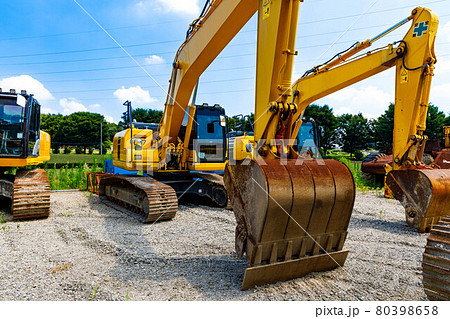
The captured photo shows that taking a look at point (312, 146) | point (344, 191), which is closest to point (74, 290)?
point (344, 191)

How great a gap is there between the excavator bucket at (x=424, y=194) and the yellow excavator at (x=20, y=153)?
290 inches

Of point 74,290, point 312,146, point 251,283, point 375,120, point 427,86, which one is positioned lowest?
point 74,290

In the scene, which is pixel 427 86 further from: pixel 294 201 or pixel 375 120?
pixel 375 120

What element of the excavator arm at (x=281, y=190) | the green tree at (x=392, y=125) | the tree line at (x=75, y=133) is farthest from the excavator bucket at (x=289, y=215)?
the tree line at (x=75, y=133)

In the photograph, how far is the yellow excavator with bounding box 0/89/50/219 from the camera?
6.23 m

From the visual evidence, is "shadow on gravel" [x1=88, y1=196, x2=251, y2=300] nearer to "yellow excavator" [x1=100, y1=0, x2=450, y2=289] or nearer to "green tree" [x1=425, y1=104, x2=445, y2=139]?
"yellow excavator" [x1=100, y1=0, x2=450, y2=289]

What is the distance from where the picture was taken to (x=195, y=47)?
221 inches

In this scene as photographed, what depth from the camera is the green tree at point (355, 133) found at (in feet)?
133

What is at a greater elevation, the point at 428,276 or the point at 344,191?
the point at 344,191

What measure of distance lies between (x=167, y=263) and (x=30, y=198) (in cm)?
399

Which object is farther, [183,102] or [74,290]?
[183,102]

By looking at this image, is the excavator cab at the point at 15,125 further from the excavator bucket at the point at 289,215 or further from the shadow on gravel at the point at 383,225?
the shadow on gravel at the point at 383,225

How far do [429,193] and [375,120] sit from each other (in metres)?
37.8

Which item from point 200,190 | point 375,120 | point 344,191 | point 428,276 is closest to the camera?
point 428,276
